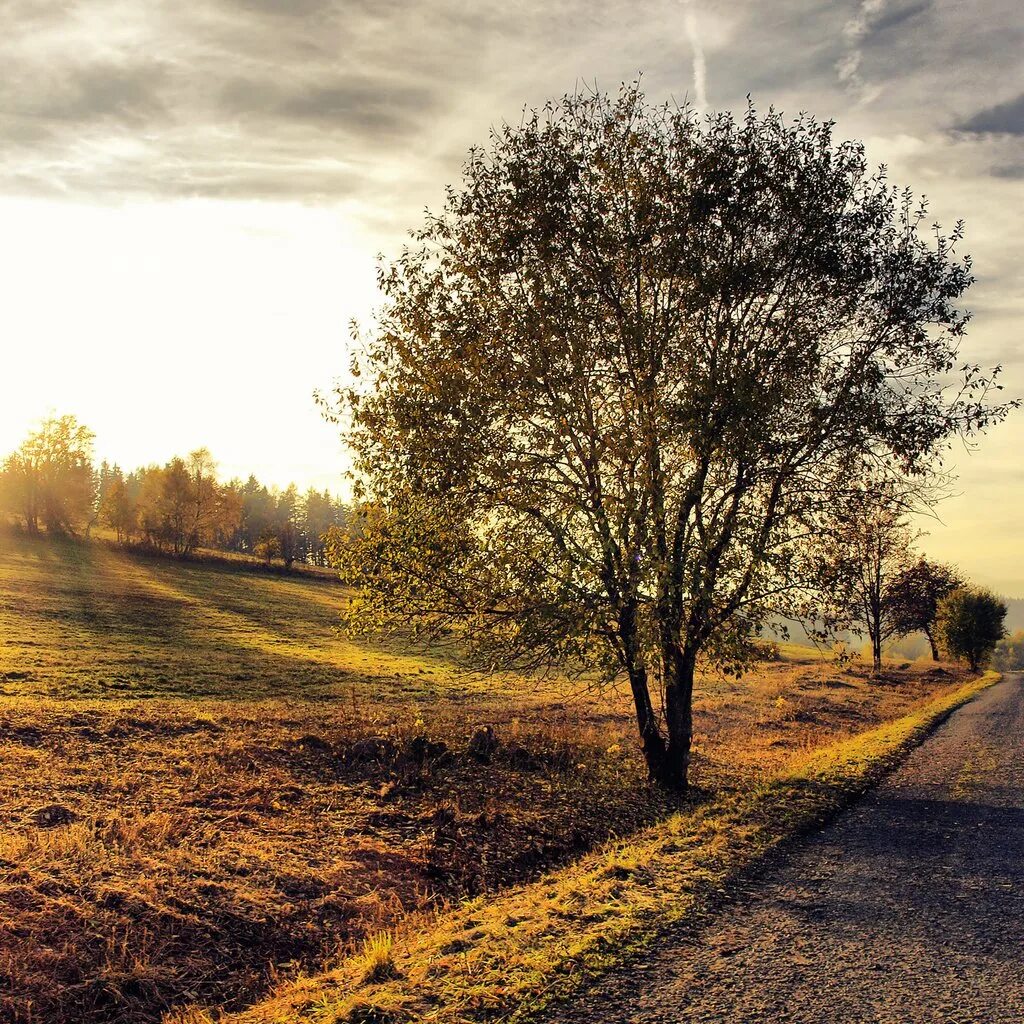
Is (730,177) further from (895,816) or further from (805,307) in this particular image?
(895,816)

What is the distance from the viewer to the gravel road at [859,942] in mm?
5895

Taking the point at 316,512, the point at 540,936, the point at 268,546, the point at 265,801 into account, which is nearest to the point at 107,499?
the point at 268,546

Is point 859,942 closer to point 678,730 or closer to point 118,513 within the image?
point 678,730

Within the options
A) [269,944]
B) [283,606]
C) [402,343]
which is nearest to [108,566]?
[283,606]

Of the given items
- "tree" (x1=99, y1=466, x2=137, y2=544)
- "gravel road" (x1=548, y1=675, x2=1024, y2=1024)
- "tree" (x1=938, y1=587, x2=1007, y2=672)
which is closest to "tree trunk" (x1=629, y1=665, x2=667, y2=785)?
"gravel road" (x1=548, y1=675, x2=1024, y2=1024)

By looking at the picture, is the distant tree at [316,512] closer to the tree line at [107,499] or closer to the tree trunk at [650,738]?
the tree line at [107,499]

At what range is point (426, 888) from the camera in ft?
36.2

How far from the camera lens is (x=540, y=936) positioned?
303 inches

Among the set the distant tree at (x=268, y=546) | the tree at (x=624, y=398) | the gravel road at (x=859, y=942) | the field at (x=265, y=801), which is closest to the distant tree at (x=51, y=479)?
the distant tree at (x=268, y=546)

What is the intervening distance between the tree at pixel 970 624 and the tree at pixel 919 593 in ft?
3.45

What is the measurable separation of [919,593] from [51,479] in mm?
95048

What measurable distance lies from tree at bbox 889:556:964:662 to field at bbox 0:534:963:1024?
30004 millimetres

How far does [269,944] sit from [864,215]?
1720cm

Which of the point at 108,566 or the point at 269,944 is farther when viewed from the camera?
the point at 108,566
